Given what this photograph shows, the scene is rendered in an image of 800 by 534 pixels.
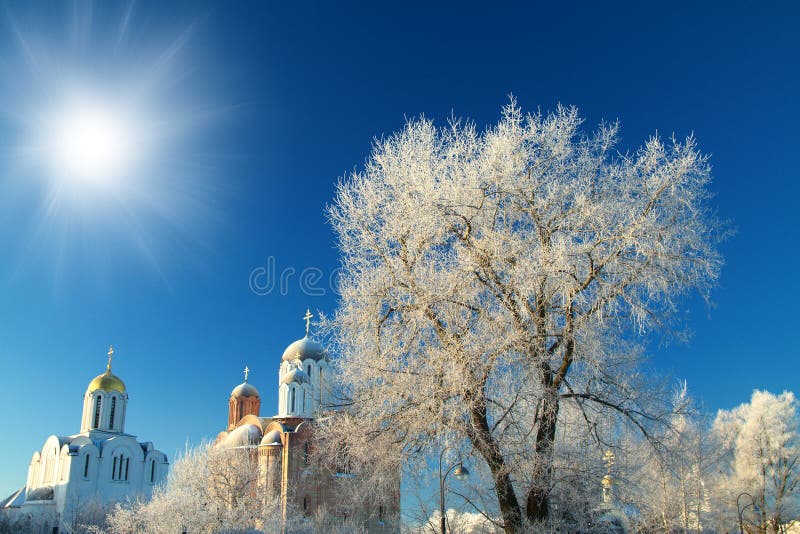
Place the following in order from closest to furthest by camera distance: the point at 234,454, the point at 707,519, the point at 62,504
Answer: the point at 707,519 → the point at 234,454 → the point at 62,504

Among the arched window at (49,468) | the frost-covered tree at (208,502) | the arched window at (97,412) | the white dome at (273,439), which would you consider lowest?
the frost-covered tree at (208,502)

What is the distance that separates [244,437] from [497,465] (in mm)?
31080

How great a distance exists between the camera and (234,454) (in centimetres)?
3566

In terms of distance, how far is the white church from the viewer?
38.6m

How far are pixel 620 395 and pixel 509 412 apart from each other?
2046 millimetres

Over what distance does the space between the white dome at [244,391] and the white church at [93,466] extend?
6.89m

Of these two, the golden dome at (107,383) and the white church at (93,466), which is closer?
the white church at (93,466)

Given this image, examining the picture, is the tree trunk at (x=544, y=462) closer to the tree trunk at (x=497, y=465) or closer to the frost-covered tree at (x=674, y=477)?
the tree trunk at (x=497, y=465)

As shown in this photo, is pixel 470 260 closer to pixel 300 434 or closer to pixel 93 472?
pixel 300 434

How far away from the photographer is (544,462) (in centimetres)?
1052

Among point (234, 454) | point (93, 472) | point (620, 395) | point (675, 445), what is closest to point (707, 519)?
point (675, 445)

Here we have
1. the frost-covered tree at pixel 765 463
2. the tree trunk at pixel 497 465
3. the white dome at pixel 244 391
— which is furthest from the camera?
the white dome at pixel 244 391

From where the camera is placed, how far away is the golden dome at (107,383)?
42938mm

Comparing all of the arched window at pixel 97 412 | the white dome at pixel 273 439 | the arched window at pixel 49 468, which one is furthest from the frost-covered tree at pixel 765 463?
the arched window at pixel 49 468
